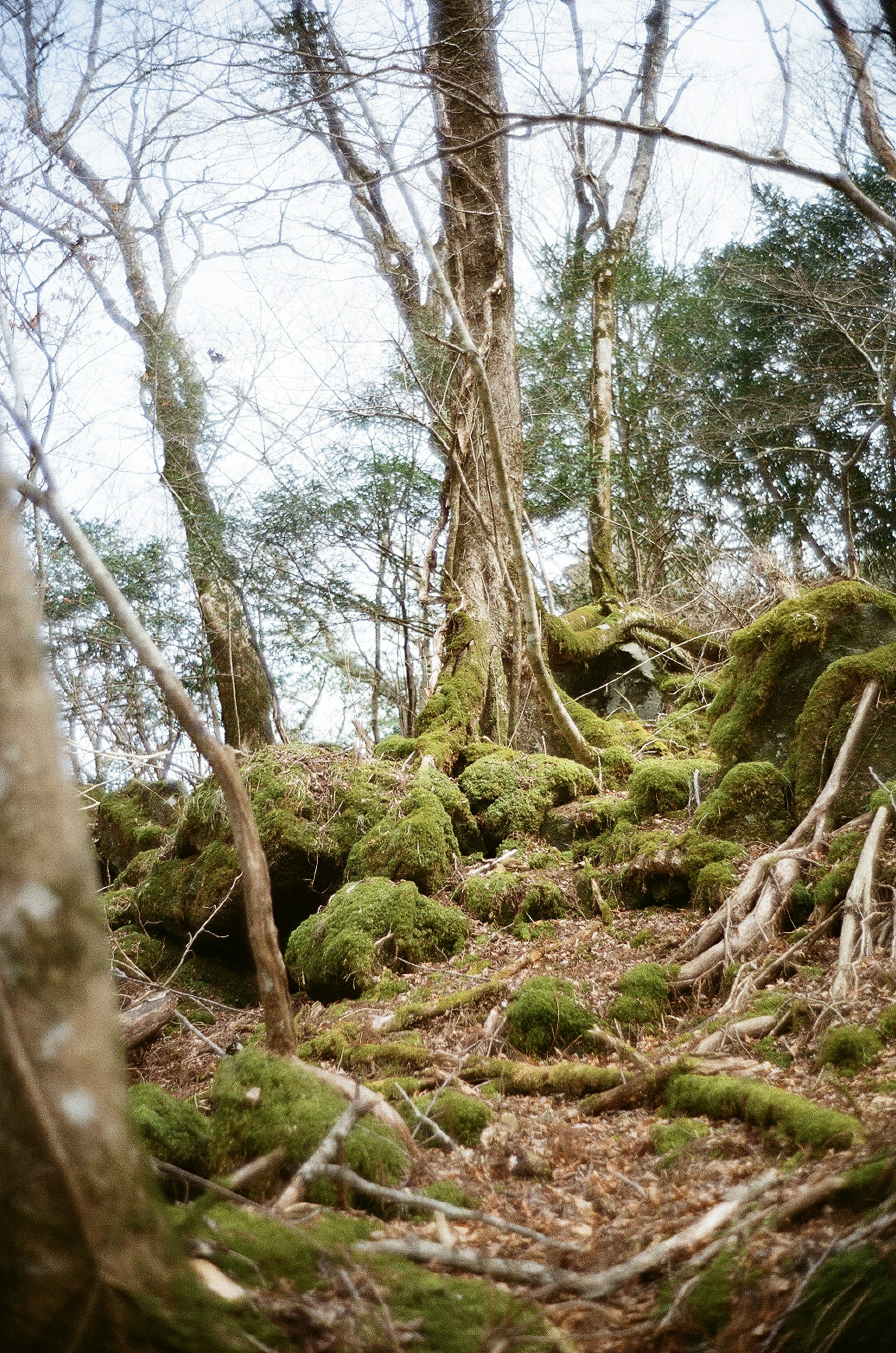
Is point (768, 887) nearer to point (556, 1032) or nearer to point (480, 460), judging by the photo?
point (556, 1032)

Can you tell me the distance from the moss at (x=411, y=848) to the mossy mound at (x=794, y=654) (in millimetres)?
2411

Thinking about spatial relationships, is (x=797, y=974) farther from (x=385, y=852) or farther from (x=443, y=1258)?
(x=385, y=852)

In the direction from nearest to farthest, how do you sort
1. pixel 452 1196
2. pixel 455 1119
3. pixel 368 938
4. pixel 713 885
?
pixel 452 1196
pixel 455 1119
pixel 713 885
pixel 368 938

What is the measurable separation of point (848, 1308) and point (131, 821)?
10257 mm

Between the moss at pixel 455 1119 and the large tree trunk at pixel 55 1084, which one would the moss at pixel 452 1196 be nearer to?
the moss at pixel 455 1119

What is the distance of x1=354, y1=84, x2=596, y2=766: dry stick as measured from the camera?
24.1 ft

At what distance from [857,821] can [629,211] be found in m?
14.0

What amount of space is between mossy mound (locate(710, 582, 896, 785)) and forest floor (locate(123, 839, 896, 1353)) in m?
1.38

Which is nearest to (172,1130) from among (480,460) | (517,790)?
(517,790)

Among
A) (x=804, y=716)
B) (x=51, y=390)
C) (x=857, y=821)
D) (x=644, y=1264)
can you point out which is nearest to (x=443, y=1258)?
(x=644, y=1264)

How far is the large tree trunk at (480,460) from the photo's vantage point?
29.1ft

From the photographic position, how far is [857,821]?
5.16 meters

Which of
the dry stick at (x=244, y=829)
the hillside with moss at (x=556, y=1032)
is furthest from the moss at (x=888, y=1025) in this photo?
the dry stick at (x=244, y=829)

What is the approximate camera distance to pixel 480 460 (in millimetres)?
9500
